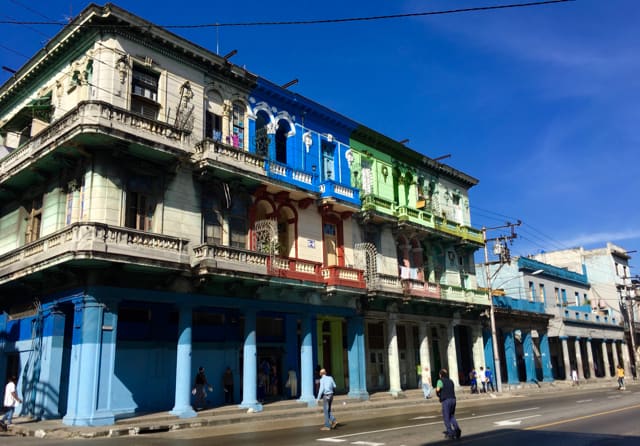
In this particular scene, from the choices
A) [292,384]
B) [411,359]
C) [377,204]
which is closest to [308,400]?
[292,384]

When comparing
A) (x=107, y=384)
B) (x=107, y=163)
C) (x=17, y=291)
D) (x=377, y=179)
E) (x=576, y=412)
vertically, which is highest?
(x=377, y=179)

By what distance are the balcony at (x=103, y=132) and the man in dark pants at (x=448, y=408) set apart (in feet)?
40.4

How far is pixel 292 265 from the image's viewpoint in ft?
76.7

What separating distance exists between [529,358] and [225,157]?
31.0m

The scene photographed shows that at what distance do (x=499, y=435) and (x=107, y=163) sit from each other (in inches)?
584

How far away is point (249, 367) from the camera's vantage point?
2088cm

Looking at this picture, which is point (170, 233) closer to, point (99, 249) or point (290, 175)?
point (99, 249)

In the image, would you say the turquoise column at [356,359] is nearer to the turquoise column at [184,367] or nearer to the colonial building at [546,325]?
the turquoise column at [184,367]

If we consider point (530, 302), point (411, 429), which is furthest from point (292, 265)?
point (530, 302)

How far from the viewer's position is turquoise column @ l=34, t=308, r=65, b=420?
1831 cm

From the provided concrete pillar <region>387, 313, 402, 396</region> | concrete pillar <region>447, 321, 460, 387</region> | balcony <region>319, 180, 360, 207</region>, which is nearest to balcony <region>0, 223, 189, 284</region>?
balcony <region>319, 180, 360, 207</region>

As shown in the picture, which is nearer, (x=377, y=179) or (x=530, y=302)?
(x=377, y=179)

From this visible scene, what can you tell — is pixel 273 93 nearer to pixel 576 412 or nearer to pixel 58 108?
pixel 58 108

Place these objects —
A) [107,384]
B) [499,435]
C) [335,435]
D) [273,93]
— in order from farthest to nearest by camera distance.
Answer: [273,93] < [107,384] < [335,435] < [499,435]
